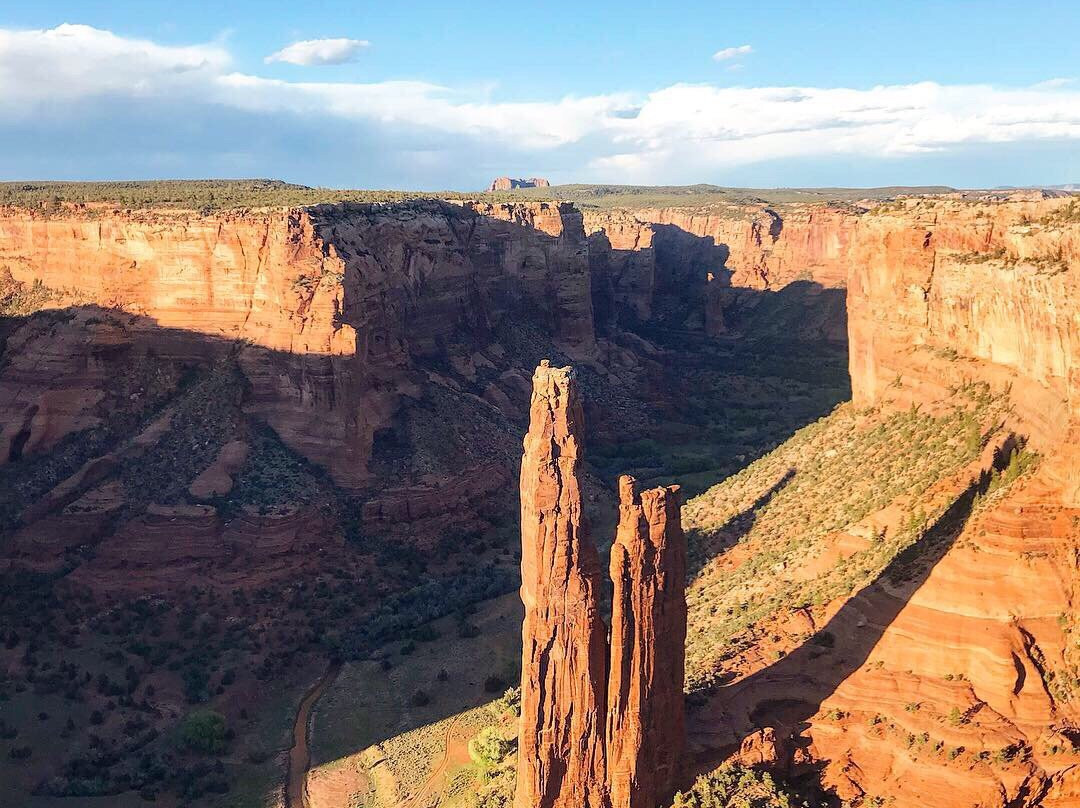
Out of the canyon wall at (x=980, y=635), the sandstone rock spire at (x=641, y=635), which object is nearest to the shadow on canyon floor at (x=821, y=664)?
the canyon wall at (x=980, y=635)

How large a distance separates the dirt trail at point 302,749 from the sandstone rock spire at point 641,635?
49.7 ft

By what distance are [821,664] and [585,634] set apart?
8.93 meters

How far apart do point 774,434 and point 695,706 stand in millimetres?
54512

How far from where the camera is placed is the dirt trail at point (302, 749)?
36.8 metres

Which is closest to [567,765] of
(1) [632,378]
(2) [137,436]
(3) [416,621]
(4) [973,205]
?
(3) [416,621]

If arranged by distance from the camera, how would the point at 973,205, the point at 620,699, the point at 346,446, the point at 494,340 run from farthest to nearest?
the point at 494,340
the point at 346,446
the point at 973,205
the point at 620,699

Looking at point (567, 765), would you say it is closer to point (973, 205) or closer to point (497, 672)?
point (497, 672)

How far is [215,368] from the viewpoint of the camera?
189 ft

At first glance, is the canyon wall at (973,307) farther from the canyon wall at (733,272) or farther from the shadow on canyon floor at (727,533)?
the canyon wall at (733,272)

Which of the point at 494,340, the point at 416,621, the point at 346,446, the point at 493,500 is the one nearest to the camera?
the point at 416,621

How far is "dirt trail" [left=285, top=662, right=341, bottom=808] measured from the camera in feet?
121

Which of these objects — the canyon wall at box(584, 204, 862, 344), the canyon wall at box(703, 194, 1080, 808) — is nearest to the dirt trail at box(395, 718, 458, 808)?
the canyon wall at box(703, 194, 1080, 808)

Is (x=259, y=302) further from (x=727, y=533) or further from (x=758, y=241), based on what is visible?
(x=758, y=241)

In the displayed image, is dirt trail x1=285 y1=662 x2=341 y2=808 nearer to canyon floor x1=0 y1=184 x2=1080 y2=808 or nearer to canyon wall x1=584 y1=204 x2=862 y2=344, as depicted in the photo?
canyon floor x1=0 y1=184 x2=1080 y2=808
